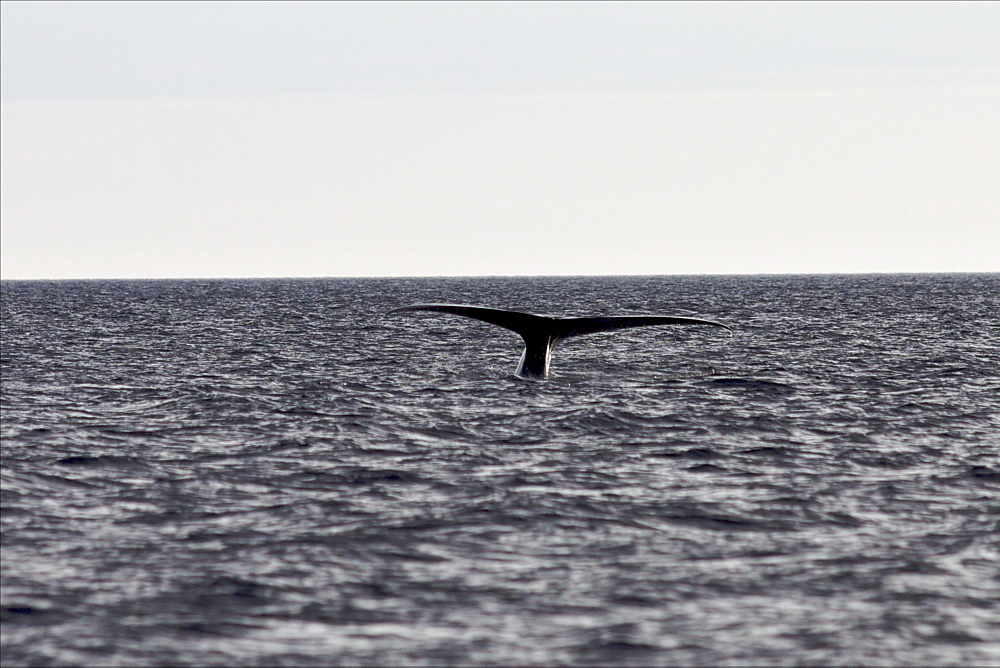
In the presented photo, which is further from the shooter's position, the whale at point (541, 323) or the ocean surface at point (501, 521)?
the whale at point (541, 323)

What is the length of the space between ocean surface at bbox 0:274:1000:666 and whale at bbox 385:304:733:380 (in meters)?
0.72

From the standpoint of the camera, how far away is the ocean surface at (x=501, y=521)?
394 inches

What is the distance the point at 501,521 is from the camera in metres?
13.8

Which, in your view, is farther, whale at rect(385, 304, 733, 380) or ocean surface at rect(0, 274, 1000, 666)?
whale at rect(385, 304, 733, 380)

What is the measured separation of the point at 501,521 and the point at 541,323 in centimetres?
1338

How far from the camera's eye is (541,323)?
27.0m

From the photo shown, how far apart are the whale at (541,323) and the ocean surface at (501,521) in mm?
719

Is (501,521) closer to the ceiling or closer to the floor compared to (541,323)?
closer to the floor

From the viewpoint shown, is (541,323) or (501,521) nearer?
(501,521)

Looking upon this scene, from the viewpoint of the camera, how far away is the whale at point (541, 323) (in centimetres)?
2364

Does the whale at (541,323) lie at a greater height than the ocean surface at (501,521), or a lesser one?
greater

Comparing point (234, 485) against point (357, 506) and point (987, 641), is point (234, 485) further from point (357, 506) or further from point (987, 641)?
point (987, 641)

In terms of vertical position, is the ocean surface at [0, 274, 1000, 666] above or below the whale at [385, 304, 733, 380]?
below

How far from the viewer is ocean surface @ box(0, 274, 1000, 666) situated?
10016mm
